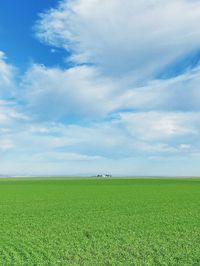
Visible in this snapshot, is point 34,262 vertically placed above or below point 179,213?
below

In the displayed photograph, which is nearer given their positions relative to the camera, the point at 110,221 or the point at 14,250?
the point at 14,250

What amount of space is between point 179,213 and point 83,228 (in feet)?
26.4

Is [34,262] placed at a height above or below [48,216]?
below

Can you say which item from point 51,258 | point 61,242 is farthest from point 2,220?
point 51,258

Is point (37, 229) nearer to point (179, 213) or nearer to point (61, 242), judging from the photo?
point (61, 242)

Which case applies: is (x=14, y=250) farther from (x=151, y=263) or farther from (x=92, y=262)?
(x=151, y=263)

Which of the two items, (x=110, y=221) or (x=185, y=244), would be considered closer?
(x=185, y=244)

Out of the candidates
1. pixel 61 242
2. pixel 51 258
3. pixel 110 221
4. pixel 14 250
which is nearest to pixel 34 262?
pixel 51 258

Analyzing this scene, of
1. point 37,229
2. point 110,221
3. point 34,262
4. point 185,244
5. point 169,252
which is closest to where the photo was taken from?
point 34,262

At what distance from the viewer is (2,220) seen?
21.5 metres

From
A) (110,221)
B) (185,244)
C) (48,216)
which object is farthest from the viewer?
(48,216)

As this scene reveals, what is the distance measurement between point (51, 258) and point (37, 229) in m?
5.46

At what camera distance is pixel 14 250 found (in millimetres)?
14258

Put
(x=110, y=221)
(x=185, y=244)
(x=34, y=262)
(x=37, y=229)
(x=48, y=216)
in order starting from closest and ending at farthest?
(x=34, y=262) → (x=185, y=244) → (x=37, y=229) → (x=110, y=221) → (x=48, y=216)
